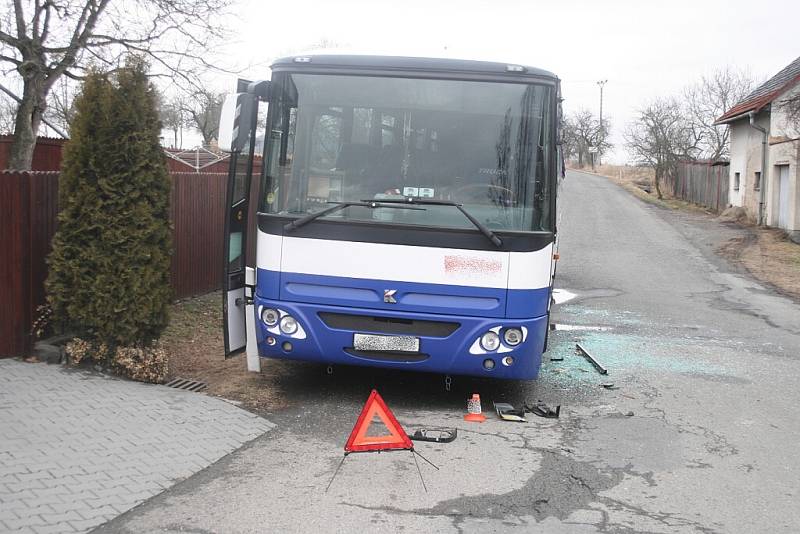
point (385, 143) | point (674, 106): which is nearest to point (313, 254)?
point (385, 143)

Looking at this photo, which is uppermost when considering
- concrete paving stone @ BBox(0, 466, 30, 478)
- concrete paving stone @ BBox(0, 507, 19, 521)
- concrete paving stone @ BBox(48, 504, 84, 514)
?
concrete paving stone @ BBox(0, 466, 30, 478)

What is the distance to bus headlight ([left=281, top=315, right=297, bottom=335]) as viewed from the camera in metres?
7.33

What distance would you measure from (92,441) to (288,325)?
6.24 ft

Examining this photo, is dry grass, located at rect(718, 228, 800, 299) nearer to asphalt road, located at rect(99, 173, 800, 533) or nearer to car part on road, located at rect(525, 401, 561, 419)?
asphalt road, located at rect(99, 173, 800, 533)

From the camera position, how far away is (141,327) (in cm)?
784

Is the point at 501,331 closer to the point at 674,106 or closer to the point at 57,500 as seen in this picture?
the point at 57,500

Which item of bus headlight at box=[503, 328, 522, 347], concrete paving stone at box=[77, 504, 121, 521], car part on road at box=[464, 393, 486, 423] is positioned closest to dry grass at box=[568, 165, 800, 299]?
car part on road at box=[464, 393, 486, 423]

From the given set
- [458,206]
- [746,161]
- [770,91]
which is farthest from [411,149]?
[746,161]

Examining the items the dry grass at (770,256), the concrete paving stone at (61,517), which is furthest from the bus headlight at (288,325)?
the dry grass at (770,256)

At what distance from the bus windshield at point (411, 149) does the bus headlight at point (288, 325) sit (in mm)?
883

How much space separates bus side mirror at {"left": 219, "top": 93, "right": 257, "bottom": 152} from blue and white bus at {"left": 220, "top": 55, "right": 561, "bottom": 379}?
1 cm

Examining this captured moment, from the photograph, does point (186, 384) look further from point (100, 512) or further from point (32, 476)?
point (100, 512)

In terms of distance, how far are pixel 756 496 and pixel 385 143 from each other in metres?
3.87

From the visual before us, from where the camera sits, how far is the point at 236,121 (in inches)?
282
